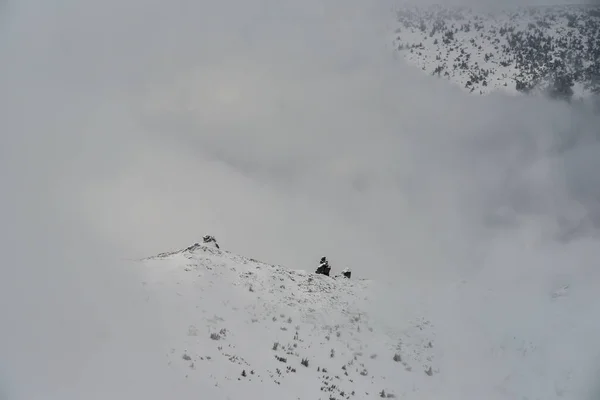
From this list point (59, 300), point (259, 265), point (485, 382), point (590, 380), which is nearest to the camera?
point (59, 300)

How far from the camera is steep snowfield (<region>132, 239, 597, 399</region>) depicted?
16734 millimetres

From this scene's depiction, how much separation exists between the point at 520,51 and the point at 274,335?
17532 cm

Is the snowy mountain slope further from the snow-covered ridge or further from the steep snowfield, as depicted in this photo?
the snow-covered ridge

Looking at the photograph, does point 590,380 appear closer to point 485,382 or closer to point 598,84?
point 485,382

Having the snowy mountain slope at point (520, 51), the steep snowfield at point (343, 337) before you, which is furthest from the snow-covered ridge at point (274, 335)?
the snowy mountain slope at point (520, 51)

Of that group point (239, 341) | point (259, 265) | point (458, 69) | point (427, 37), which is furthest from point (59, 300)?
point (427, 37)

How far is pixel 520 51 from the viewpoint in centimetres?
16488

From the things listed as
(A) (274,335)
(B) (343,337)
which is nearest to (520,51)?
(B) (343,337)

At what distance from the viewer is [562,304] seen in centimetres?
2523

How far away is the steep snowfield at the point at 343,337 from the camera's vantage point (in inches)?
659

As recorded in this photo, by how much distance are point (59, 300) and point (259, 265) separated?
16250mm

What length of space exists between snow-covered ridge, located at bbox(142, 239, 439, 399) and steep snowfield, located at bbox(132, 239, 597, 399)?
0.06 metres

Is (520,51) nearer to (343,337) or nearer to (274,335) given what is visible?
(343,337)

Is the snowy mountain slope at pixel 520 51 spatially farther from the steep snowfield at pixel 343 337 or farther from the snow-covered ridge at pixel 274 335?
the snow-covered ridge at pixel 274 335
